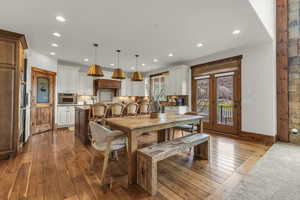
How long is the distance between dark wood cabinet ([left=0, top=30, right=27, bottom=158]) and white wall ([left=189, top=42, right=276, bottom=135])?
5914mm

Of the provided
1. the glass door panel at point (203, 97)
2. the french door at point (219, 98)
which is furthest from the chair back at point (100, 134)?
the glass door panel at point (203, 97)

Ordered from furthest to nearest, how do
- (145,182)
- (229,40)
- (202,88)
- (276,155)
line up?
1. (202,88)
2. (229,40)
3. (276,155)
4. (145,182)

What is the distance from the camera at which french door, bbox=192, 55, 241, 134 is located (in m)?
4.30

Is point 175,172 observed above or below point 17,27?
below

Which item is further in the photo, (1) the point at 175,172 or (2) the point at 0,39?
(2) the point at 0,39

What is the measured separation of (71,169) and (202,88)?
4.83 meters

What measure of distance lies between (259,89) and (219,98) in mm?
1180

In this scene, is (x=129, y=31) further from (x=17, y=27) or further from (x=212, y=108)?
(x=212, y=108)

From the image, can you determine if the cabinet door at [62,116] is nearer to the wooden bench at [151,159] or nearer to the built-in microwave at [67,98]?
the built-in microwave at [67,98]

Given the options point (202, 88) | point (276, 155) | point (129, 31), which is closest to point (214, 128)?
point (202, 88)

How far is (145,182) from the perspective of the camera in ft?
5.82

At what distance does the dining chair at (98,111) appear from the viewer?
353 cm

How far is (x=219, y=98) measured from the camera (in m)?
4.73

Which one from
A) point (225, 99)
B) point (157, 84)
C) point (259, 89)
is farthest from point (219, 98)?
point (157, 84)
